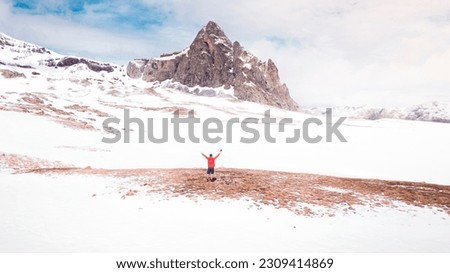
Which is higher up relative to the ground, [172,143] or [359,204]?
[172,143]

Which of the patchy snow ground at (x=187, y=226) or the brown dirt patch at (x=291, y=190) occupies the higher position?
the brown dirt patch at (x=291, y=190)

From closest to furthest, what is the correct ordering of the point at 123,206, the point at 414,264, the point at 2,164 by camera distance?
1. the point at 414,264
2. the point at 123,206
3. the point at 2,164

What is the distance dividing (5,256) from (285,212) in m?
10.3

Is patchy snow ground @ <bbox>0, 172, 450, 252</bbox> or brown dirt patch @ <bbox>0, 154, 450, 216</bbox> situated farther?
brown dirt patch @ <bbox>0, 154, 450, 216</bbox>

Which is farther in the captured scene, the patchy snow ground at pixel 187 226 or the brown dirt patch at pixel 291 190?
the brown dirt patch at pixel 291 190

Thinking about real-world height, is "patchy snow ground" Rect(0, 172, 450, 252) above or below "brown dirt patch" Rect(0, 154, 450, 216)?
below

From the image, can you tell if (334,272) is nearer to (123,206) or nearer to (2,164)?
(123,206)

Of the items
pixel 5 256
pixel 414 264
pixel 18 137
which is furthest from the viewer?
pixel 18 137

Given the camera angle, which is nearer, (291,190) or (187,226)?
(187,226)

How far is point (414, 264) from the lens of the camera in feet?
32.9

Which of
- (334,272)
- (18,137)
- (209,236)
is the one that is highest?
(18,137)

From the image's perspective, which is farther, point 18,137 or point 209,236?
point 18,137

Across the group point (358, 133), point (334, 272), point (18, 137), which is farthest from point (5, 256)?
point (358, 133)

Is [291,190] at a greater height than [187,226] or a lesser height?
greater
